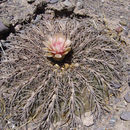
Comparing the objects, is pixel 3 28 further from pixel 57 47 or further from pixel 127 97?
pixel 127 97

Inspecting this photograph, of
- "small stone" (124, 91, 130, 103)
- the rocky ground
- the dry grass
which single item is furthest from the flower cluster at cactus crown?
"small stone" (124, 91, 130, 103)

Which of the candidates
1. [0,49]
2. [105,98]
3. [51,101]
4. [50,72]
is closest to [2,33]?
[0,49]

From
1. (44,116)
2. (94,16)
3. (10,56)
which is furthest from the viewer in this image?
(94,16)

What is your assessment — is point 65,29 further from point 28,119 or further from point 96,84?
point 28,119

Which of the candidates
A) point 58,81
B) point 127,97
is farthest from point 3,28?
point 127,97

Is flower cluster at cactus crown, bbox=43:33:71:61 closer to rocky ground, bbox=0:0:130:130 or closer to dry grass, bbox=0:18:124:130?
dry grass, bbox=0:18:124:130

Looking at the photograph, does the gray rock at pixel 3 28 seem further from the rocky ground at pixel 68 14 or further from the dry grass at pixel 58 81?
the dry grass at pixel 58 81
